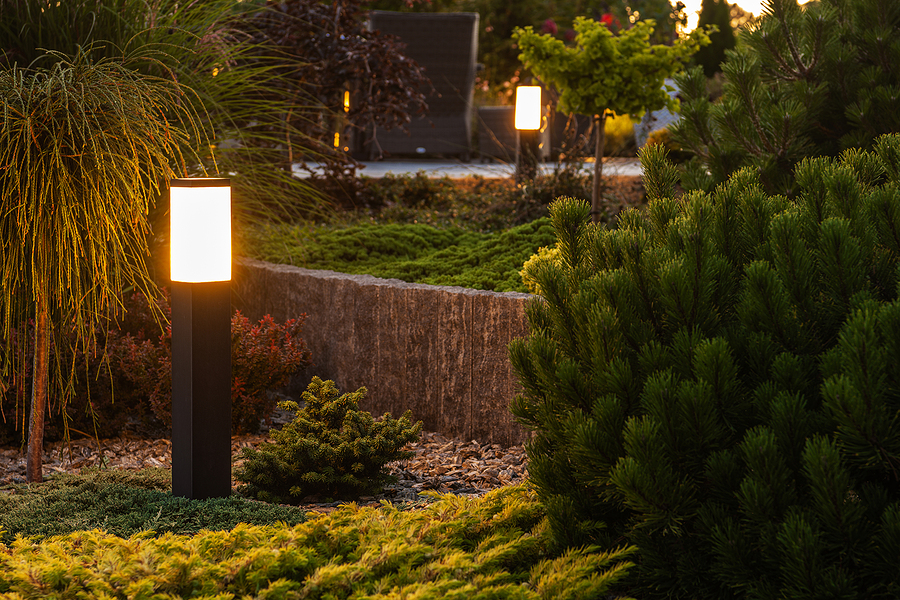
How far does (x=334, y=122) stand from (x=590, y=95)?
2.66 m

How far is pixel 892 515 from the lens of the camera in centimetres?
169

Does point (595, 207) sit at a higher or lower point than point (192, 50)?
lower

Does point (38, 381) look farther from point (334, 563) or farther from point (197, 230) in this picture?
point (334, 563)

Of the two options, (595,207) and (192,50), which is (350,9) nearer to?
(595,207)

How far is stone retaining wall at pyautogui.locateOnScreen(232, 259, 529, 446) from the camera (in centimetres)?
390

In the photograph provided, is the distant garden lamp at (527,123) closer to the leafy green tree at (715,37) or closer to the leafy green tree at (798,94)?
the leafy green tree at (798,94)

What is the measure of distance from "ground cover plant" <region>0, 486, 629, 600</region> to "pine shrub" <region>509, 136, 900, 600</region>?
0.15 m

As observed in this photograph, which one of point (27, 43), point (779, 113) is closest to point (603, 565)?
point (779, 113)

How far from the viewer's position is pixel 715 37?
1503 cm

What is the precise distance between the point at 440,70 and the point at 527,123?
322cm

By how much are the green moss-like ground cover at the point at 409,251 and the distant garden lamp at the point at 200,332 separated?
1748 mm

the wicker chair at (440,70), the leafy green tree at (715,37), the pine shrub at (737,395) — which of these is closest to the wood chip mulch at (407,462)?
the pine shrub at (737,395)

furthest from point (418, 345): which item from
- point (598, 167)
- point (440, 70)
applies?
point (440, 70)

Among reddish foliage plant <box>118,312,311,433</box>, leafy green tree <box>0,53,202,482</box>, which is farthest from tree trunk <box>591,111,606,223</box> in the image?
leafy green tree <box>0,53,202,482</box>
